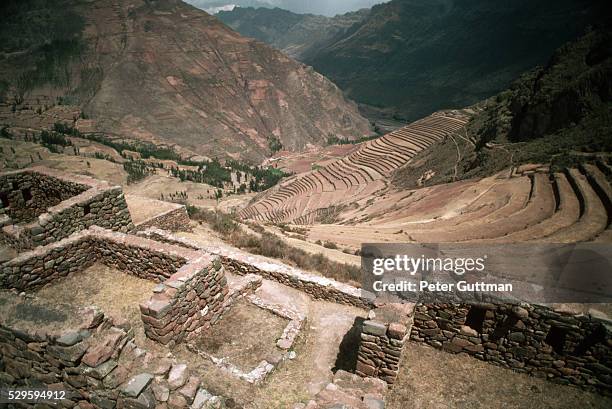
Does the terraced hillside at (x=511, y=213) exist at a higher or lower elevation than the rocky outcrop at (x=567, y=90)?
lower

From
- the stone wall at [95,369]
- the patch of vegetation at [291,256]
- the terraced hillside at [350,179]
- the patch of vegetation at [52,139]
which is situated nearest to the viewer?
the stone wall at [95,369]

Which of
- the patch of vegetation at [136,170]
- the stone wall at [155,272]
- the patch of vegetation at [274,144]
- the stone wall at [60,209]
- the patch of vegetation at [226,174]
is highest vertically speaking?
the stone wall at [60,209]

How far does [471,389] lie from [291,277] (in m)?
5.68

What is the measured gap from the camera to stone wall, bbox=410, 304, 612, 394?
5.98 meters

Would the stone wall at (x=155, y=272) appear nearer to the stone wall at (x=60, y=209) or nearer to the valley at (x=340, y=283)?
the valley at (x=340, y=283)

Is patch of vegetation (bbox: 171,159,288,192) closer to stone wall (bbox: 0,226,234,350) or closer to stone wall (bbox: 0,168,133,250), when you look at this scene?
stone wall (bbox: 0,168,133,250)

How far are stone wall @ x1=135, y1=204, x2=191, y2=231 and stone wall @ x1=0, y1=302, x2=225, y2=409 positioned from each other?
23.9 feet

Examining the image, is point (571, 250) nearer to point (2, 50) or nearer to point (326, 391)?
point (326, 391)

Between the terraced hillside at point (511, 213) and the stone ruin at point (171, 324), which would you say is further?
the terraced hillside at point (511, 213)

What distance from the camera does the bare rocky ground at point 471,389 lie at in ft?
20.2

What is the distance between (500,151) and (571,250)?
25.9 metres

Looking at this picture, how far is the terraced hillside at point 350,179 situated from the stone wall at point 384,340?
36878 mm

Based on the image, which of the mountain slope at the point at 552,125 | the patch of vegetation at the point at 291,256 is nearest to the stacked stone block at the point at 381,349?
the patch of vegetation at the point at 291,256

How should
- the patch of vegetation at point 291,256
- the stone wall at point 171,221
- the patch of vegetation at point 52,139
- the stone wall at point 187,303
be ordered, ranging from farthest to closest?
1. the patch of vegetation at point 52,139
2. the patch of vegetation at point 291,256
3. the stone wall at point 171,221
4. the stone wall at point 187,303
